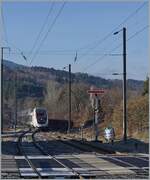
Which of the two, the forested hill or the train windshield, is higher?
the forested hill

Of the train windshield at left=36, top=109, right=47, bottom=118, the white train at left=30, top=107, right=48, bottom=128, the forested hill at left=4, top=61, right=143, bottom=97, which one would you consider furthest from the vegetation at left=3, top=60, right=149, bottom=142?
the white train at left=30, top=107, right=48, bottom=128

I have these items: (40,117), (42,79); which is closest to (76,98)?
(40,117)

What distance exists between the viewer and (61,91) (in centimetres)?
10888

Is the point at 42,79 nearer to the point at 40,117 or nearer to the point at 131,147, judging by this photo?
the point at 40,117

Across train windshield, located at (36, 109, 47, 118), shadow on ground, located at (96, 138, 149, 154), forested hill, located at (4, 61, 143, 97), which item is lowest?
shadow on ground, located at (96, 138, 149, 154)

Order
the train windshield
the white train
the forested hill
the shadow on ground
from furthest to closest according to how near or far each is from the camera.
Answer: the forested hill
the white train
the train windshield
the shadow on ground

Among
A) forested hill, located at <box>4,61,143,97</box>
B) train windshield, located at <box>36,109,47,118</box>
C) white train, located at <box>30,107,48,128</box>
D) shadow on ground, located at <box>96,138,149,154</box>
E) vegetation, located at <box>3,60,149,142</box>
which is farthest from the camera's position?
forested hill, located at <box>4,61,143,97</box>

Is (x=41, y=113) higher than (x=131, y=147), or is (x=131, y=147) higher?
(x=41, y=113)

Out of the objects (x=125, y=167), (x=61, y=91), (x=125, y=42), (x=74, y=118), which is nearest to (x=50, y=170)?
(x=125, y=167)

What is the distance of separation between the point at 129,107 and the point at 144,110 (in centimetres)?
224

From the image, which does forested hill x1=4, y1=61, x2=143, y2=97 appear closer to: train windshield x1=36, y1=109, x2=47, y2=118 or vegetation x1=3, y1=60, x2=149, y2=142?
vegetation x1=3, y1=60, x2=149, y2=142

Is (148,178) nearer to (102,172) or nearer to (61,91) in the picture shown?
(102,172)

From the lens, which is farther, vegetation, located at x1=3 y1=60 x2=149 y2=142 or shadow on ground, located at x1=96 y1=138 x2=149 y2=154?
vegetation, located at x1=3 y1=60 x2=149 y2=142

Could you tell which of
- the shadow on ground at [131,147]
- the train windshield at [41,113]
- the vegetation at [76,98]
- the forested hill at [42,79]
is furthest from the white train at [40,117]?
the forested hill at [42,79]
